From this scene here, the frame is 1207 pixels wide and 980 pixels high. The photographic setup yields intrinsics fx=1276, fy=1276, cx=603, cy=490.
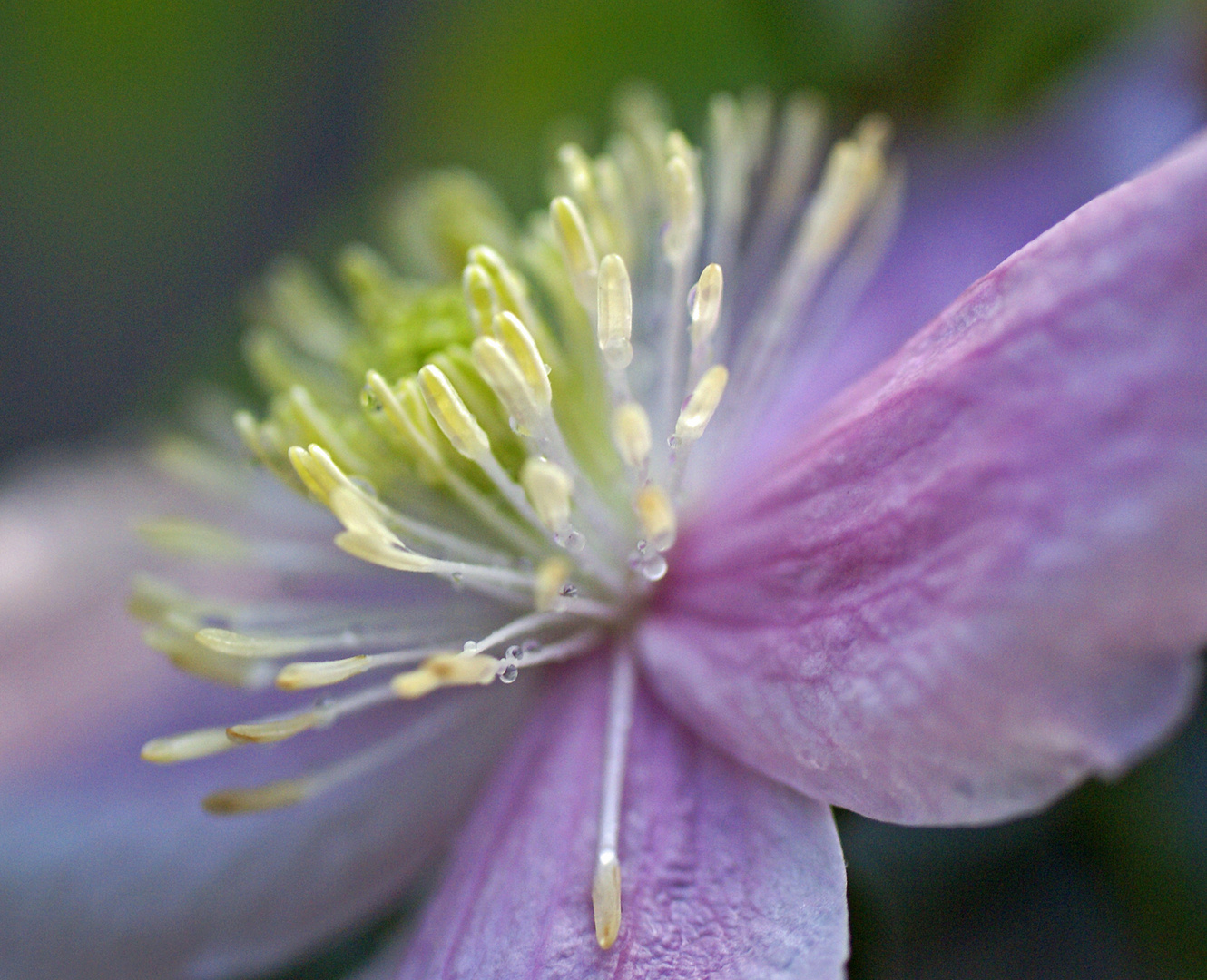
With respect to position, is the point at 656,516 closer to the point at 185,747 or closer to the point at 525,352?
the point at 525,352

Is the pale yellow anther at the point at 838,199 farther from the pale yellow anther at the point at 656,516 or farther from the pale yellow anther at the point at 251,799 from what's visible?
the pale yellow anther at the point at 251,799

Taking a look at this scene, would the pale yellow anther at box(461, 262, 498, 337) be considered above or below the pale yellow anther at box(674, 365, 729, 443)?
above

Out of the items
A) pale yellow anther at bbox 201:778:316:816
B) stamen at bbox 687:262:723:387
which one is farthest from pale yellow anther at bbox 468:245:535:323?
pale yellow anther at bbox 201:778:316:816

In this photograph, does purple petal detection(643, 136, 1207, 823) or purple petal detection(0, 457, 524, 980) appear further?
purple petal detection(0, 457, 524, 980)

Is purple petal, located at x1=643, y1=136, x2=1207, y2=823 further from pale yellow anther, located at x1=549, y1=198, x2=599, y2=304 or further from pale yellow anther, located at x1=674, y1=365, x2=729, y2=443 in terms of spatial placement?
pale yellow anther, located at x1=549, y1=198, x2=599, y2=304

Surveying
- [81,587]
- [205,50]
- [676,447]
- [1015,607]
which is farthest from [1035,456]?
[205,50]

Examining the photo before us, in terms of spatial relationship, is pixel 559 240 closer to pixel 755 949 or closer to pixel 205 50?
pixel 755 949

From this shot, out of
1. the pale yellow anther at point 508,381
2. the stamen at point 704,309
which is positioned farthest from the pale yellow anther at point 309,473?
the stamen at point 704,309

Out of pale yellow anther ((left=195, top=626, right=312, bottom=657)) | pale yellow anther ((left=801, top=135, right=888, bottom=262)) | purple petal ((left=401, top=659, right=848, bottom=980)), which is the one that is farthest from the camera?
pale yellow anther ((left=801, top=135, right=888, bottom=262))
